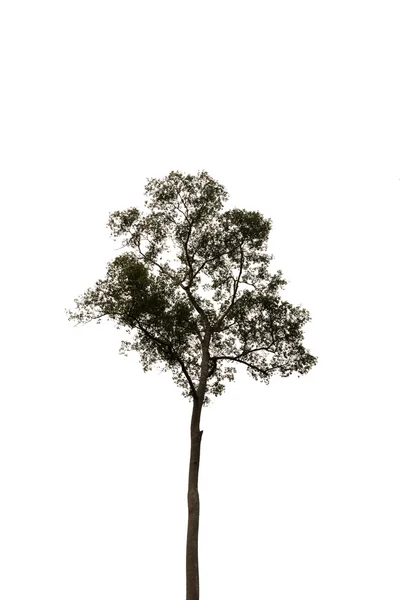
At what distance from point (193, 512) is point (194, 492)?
1.97 ft

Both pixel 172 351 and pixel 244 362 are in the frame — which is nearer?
pixel 172 351

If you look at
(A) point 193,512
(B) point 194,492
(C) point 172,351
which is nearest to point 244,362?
(C) point 172,351

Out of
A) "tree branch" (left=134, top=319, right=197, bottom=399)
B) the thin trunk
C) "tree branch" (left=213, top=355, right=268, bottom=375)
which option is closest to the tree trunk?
the thin trunk

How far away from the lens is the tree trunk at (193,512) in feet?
61.3

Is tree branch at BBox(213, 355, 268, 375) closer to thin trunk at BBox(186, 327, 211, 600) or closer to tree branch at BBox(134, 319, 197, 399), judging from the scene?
thin trunk at BBox(186, 327, 211, 600)

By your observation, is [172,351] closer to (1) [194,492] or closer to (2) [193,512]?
(1) [194,492]

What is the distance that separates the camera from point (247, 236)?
73.2 ft

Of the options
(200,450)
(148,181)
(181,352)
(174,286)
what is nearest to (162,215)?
(148,181)

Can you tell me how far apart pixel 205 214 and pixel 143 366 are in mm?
5899

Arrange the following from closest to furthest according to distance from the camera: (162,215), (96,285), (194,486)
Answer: (194,486)
(96,285)
(162,215)

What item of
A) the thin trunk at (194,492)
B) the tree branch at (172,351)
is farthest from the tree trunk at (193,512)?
the tree branch at (172,351)

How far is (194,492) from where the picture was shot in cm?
1967

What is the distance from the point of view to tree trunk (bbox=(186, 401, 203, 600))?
18.7 m

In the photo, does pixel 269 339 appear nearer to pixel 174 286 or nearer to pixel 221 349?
pixel 221 349
